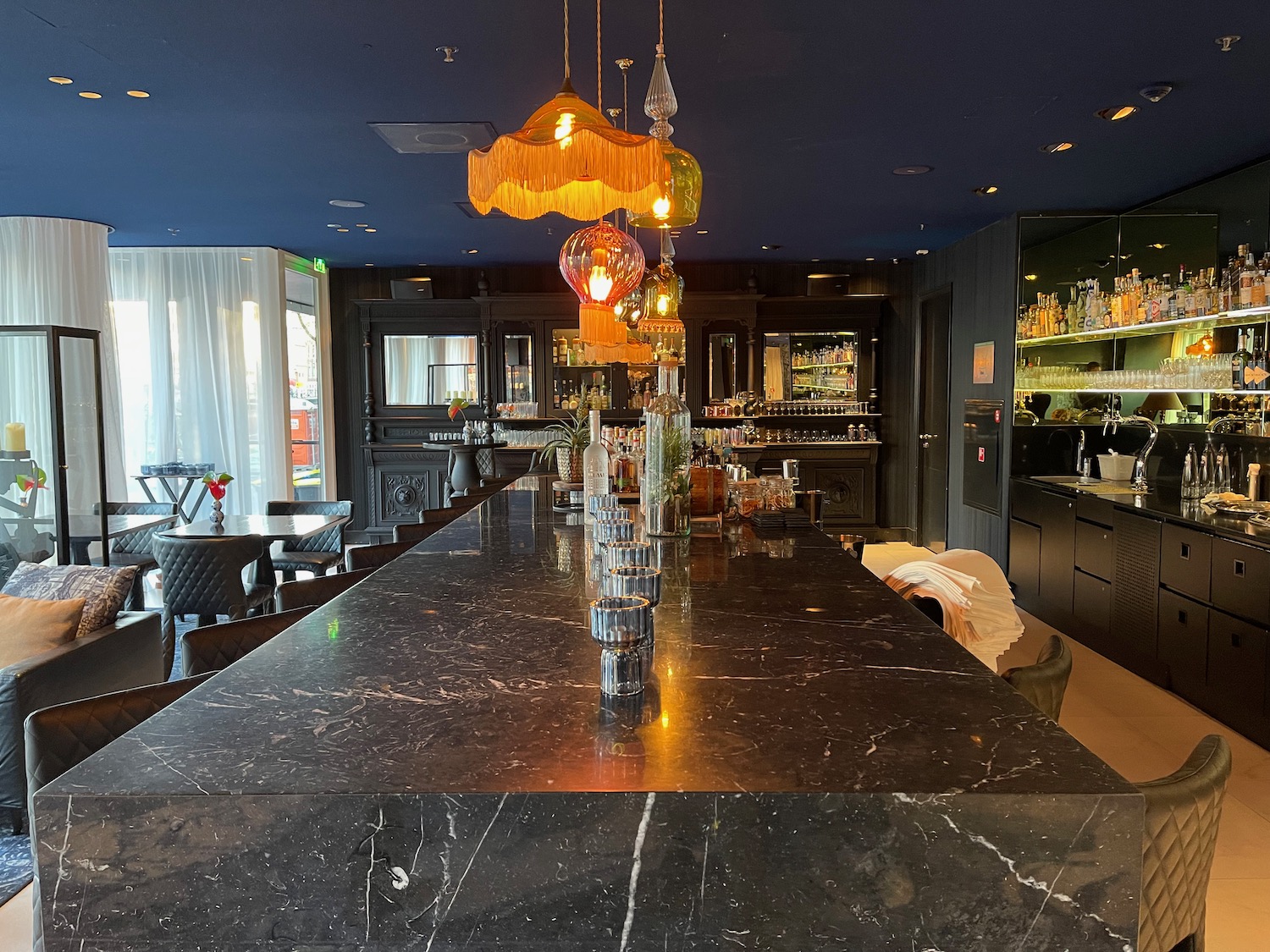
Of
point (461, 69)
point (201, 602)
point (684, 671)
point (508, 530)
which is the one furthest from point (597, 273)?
point (201, 602)

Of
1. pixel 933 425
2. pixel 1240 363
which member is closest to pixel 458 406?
pixel 933 425

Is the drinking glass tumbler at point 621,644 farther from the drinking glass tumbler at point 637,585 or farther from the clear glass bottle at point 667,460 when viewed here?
the clear glass bottle at point 667,460

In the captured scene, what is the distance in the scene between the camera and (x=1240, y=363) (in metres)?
5.10

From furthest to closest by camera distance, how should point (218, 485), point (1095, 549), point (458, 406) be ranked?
point (458, 406) < point (218, 485) < point (1095, 549)

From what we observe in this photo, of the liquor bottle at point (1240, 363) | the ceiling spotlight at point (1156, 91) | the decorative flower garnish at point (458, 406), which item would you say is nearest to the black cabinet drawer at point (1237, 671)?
the liquor bottle at point (1240, 363)

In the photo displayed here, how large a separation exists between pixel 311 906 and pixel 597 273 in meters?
2.47

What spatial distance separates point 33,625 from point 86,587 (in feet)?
1.10

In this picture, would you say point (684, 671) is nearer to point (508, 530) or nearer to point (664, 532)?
point (664, 532)

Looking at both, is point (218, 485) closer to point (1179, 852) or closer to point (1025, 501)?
point (1025, 501)

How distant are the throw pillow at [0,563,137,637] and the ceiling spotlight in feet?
15.4

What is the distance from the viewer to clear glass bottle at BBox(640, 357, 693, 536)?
2.80 meters

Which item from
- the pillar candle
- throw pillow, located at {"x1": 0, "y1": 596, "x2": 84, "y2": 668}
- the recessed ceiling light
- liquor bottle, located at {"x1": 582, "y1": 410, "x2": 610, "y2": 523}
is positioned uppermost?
the recessed ceiling light

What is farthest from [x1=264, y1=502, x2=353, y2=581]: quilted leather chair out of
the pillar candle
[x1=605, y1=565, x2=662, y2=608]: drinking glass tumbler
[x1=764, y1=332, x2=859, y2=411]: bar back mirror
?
[x1=764, y1=332, x2=859, y2=411]: bar back mirror

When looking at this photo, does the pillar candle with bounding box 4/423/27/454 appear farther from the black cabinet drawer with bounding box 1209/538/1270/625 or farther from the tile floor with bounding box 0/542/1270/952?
the black cabinet drawer with bounding box 1209/538/1270/625
